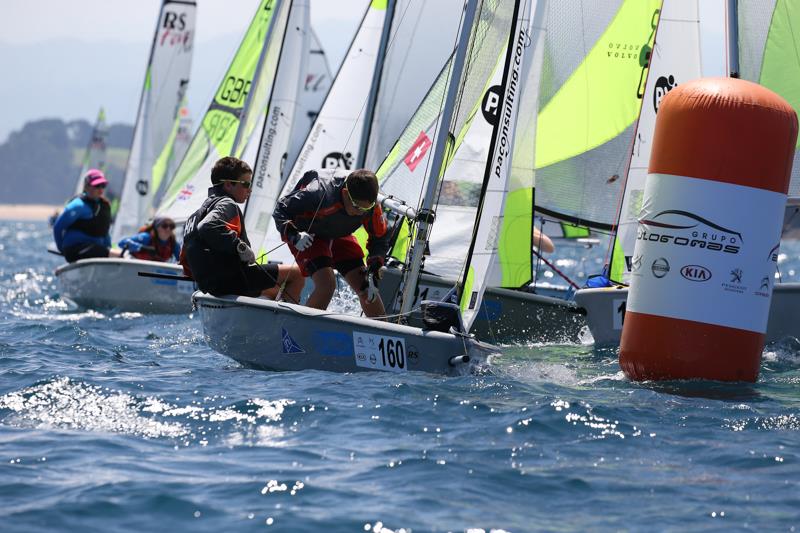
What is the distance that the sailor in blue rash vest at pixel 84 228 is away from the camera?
12953 mm

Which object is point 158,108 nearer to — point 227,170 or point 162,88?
point 162,88

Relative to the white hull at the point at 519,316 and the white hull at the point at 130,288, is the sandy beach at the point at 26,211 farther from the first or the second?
the white hull at the point at 519,316

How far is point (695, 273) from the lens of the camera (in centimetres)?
655

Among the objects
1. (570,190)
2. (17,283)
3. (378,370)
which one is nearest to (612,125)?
(570,190)

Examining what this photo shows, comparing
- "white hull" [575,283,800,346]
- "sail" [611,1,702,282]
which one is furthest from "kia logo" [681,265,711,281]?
"sail" [611,1,702,282]

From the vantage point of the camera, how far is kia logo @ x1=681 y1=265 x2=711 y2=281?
6.53 meters

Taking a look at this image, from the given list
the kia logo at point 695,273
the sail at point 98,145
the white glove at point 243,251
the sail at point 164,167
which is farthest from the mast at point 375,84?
the sail at point 98,145

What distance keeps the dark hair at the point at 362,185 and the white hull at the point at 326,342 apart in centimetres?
81

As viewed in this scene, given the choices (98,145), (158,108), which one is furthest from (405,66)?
(98,145)

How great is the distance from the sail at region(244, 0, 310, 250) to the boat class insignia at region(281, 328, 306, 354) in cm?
533

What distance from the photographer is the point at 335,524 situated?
4242 mm

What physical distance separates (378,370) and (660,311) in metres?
1.60

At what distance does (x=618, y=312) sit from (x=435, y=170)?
2515 millimetres

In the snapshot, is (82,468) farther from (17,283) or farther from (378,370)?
(17,283)
